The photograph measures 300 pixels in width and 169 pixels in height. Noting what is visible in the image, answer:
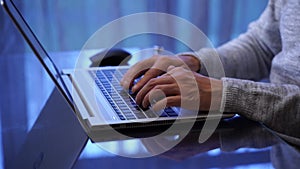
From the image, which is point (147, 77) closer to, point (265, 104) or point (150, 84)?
point (150, 84)

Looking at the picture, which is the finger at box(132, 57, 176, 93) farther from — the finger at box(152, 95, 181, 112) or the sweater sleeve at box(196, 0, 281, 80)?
the sweater sleeve at box(196, 0, 281, 80)

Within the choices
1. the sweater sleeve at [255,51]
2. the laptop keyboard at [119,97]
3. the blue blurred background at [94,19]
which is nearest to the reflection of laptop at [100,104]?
the laptop keyboard at [119,97]

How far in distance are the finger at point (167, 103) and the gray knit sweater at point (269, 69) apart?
9 cm

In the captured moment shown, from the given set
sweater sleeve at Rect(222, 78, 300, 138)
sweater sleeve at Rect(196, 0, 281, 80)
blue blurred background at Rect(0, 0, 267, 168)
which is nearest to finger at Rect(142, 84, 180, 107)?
sweater sleeve at Rect(222, 78, 300, 138)

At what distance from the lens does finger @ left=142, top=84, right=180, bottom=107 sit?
97cm

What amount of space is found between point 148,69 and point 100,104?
171mm

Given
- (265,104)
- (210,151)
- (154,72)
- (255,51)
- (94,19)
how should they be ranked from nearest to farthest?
(210,151) < (265,104) < (154,72) < (255,51) < (94,19)

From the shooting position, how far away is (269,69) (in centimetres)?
138

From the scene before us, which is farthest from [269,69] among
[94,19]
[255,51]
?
[94,19]

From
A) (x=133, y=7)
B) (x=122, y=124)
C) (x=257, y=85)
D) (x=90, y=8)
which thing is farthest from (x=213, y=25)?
(x=122, y=124)

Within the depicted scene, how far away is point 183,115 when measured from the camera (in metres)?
0.94

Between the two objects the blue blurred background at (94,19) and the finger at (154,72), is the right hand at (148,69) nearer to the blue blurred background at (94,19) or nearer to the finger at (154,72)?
the finger at (154,72)

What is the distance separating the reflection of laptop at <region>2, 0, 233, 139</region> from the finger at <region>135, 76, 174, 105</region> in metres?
0.02

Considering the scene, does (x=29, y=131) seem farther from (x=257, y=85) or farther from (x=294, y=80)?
(x=294, y=80)
